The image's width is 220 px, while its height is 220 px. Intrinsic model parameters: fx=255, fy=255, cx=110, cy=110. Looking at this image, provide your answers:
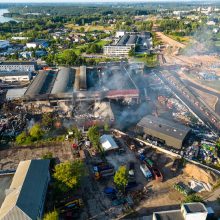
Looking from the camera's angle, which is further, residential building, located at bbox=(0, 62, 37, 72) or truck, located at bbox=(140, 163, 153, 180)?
residential building, located at bbox=(0, 62, 37, 72)

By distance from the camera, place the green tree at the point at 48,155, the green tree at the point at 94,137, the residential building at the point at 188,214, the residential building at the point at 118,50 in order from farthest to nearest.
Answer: the residential building at the point at 118,50 < the green tree at the point at 94,137 < the green tree at the point at 48,155 < the residential building at the point at 188,214

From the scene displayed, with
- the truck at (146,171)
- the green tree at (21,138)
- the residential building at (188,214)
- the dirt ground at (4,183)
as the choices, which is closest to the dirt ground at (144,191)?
the truck at (146,171)

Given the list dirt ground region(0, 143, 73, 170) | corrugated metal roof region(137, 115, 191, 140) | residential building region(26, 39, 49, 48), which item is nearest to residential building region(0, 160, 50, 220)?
dirt ground region(0, 143, 73, 170)

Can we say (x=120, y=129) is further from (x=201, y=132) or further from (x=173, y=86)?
(x=173, y=86)

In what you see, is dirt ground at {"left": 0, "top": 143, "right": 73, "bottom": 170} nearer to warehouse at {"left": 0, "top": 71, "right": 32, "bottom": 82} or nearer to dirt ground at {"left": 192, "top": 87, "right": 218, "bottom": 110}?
dirt ground at {"left": 192, "top": 87, "right": 218, "bottom": 110}

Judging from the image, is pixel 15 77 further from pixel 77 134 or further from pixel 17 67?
pixel 77 134

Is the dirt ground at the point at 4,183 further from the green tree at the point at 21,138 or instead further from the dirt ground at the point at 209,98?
the dirt ground at the point at 209,98
